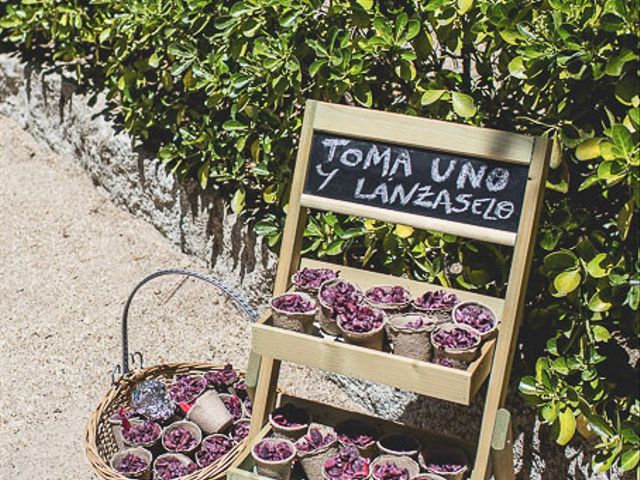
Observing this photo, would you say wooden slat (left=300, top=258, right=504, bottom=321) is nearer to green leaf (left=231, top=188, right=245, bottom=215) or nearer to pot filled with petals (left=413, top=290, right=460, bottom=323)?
pot filled with petals (left=413, top=290, right=460, bottom=323)

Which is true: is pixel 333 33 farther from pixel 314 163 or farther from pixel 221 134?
pixel 221 134

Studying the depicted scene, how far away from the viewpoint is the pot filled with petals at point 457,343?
2.50 metres

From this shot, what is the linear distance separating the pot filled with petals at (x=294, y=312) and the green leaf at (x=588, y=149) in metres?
0.74

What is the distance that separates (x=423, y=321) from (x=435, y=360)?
0.10 m

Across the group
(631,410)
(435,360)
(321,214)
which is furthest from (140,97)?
(631,410)

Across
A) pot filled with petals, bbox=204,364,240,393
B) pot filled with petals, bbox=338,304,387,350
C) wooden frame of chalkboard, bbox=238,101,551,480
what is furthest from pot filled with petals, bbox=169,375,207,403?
pot filled with petals, bbox=338,304,387,350

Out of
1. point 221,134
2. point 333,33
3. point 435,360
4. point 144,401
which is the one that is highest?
point 333,33

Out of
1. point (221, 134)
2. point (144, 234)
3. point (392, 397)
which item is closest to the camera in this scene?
point (392, 397)

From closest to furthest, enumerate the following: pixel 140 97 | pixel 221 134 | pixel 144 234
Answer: pixel 221 134, pixel 140 97, pixel 144 234

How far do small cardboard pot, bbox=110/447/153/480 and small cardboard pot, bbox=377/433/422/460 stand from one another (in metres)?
0.73

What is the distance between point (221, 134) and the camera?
387 centimetres

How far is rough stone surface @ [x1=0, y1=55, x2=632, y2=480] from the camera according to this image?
3.10 metres

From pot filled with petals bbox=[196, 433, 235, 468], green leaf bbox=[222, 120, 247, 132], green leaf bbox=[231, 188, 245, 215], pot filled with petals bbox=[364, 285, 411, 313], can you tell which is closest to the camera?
pot filled with petals bbox=[364, 285, 411, 313]

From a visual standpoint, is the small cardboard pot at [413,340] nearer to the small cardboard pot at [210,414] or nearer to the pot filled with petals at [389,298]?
the pot filled with petals at [389,298]
